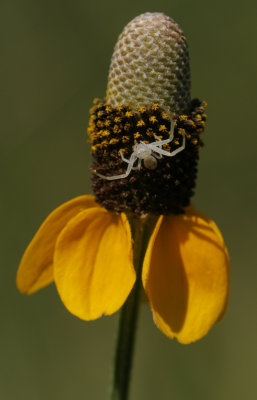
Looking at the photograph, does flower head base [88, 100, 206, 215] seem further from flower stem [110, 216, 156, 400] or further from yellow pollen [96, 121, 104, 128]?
flower stem [110, 216, 156, 400]

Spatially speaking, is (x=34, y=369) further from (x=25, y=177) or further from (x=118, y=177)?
(x=118, y=177)

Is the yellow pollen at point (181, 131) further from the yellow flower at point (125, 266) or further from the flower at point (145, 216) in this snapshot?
the yellow flower at point (125, 266)

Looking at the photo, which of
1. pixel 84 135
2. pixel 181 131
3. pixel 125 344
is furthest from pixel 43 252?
pixel 84 135

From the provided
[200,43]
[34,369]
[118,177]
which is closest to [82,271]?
[118,177]

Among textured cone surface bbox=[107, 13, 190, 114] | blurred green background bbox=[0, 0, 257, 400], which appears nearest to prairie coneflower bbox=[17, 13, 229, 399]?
textured cone surface bbox=[107, 13, 190, 114]

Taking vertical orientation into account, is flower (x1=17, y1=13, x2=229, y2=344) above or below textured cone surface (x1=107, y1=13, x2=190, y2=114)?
below

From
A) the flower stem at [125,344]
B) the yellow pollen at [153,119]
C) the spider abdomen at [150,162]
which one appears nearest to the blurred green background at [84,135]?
the flower stem at [125,344]
